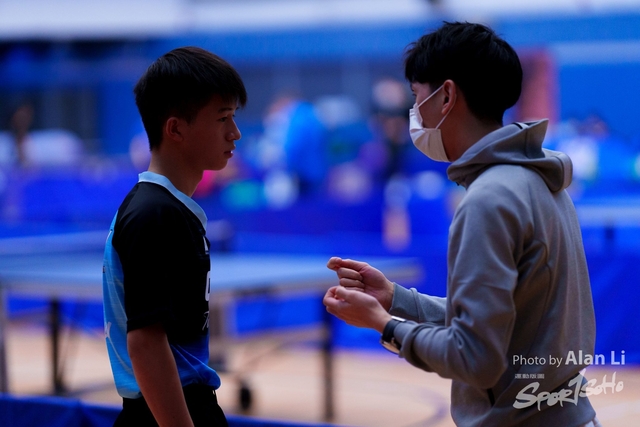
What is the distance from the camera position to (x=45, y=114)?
19.1 metres

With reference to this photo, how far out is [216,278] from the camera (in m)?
5.00

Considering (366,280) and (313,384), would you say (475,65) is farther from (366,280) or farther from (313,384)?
(313,384)

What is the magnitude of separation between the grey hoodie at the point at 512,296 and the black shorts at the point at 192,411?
50 centimetres

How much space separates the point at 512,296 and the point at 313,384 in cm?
473

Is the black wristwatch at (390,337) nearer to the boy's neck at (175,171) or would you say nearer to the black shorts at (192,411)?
the black shorts at (192,411)

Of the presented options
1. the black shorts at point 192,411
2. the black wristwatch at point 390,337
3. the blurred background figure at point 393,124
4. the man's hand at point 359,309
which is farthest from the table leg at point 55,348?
the blurred background figure at point 393,124

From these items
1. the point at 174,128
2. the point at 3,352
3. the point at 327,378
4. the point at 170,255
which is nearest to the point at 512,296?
the point at 170,255

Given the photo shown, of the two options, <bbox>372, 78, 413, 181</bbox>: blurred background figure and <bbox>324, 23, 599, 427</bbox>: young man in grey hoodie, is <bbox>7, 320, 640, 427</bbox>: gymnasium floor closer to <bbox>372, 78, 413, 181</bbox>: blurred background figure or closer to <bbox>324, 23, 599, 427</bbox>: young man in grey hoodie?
<bbox>324, 23, 599, 427</bbox>: young man in grey hoodie

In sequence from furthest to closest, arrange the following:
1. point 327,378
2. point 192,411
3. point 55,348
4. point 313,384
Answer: point 313,384 < point 55,348 < point 327,378 < point 192,411

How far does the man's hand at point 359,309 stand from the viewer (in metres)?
1.75

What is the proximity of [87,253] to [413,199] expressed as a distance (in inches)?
144

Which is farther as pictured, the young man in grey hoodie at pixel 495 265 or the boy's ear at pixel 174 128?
the boy's ear at pixel 174 128

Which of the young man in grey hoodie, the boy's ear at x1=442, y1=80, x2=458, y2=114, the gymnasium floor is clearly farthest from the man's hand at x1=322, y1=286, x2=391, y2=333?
the gymnasium floor

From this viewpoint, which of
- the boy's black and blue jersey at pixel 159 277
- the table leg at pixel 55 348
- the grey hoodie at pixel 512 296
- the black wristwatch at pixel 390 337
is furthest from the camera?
the table leg at pixel 55 348
